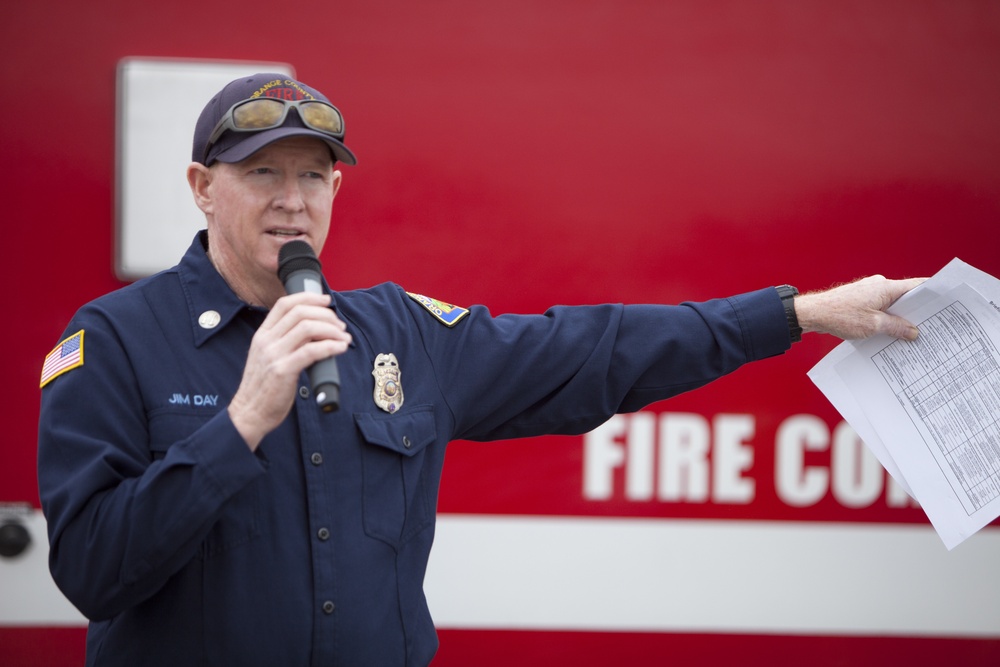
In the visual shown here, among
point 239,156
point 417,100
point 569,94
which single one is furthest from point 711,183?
point 239,156

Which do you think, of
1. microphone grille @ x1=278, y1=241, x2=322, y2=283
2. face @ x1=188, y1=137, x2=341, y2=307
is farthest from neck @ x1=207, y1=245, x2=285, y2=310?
microphone grille @ x1=278, y1=241, x2=322, y2=283

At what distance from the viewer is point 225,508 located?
46.7 inches

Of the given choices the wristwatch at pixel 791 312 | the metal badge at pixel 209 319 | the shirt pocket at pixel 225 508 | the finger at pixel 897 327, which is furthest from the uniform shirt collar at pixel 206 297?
the finger at pixel 897 327

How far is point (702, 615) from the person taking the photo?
2.14m

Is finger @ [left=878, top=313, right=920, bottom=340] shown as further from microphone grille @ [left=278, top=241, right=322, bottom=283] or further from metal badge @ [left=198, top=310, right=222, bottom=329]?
metal badge @ [left=198, top=310, right=222, bottom=329]

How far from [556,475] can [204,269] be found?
99cm

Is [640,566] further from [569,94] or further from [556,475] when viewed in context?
[569,94]

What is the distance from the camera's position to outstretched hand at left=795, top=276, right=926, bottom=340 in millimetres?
1492

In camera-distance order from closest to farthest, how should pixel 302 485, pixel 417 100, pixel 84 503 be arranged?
pixel 84 503 < pixel 302 485 < pixel 417 100

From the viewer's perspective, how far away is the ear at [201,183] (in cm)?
134

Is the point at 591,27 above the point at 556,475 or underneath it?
above

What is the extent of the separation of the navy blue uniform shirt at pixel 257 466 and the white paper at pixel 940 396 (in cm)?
15

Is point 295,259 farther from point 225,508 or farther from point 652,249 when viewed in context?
point 652,249

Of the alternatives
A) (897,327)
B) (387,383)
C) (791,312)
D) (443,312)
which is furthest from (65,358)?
(897,327)
